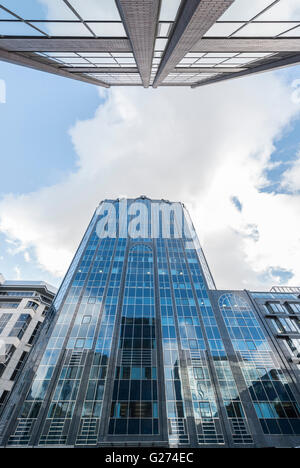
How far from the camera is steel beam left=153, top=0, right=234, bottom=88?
8.90m

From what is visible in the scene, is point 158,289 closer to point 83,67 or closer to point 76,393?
point 76,393

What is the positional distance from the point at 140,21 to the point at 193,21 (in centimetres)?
295

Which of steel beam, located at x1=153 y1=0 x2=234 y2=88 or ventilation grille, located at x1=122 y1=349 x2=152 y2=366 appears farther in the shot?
ventilation grille, located at x1=122 y1=349 x2=152 y2=366

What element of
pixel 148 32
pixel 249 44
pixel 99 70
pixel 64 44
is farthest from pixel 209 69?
pixel 64 44

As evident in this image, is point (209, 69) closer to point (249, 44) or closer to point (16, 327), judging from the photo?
point (249, 44)

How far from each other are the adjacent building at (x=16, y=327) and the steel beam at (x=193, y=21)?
44408mm

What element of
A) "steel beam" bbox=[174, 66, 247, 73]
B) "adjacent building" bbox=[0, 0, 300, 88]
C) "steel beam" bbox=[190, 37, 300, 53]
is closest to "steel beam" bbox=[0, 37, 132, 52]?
"adjacent building" bbox=[0, 0, 300, 88]

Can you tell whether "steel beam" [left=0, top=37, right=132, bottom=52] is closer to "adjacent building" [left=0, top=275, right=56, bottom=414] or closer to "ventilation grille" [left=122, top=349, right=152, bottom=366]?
"ventilation grille" [left=122, top=349, right=152, bottom=366]

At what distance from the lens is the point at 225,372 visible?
28438 millimetres

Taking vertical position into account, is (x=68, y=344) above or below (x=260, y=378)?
above

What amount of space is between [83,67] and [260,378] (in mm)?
44510
